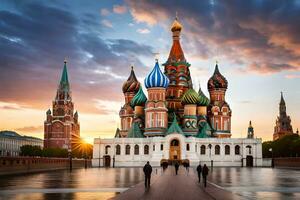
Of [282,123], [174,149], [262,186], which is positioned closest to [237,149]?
[174,149]

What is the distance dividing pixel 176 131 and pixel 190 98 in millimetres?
9679

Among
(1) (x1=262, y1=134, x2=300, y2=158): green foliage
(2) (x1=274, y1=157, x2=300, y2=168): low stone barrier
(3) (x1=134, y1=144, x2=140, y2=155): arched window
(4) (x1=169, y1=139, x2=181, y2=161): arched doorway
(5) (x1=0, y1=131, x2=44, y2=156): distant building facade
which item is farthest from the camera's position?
(5) (x1=0, y1=131, x2=44, y2=156): distant building facade

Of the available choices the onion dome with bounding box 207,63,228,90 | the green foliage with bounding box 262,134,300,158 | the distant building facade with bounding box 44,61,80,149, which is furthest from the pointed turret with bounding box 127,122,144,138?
the distant building facade with bounding box 44,61,80,149

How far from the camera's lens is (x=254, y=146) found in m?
86.4

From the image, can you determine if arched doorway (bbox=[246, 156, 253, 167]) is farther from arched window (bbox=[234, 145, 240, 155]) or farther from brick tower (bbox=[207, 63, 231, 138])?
brick tower (bbox=[207, 63, 231, 138])

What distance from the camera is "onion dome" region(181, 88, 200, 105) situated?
89188 mm

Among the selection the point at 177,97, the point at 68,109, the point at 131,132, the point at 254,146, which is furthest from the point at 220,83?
the point at 68,109

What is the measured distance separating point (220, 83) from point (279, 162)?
21.6 metres

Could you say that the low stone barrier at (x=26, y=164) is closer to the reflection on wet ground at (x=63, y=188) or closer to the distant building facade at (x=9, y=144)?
the reflection on wet ground at (x=63, y=188)

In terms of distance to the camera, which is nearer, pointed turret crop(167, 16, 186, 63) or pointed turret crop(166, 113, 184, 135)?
pointed turret crop(166, 113, 184, 135)

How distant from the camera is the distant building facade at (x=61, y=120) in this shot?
157 meters

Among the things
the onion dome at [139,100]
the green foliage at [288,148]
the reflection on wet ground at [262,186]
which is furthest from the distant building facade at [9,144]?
the reflection on wet ground at [262,186]

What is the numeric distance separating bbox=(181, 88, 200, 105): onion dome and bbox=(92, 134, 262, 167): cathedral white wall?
8.49 meters

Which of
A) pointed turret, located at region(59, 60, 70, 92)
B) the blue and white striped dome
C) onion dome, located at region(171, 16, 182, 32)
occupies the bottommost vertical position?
the blue and white striped dome
